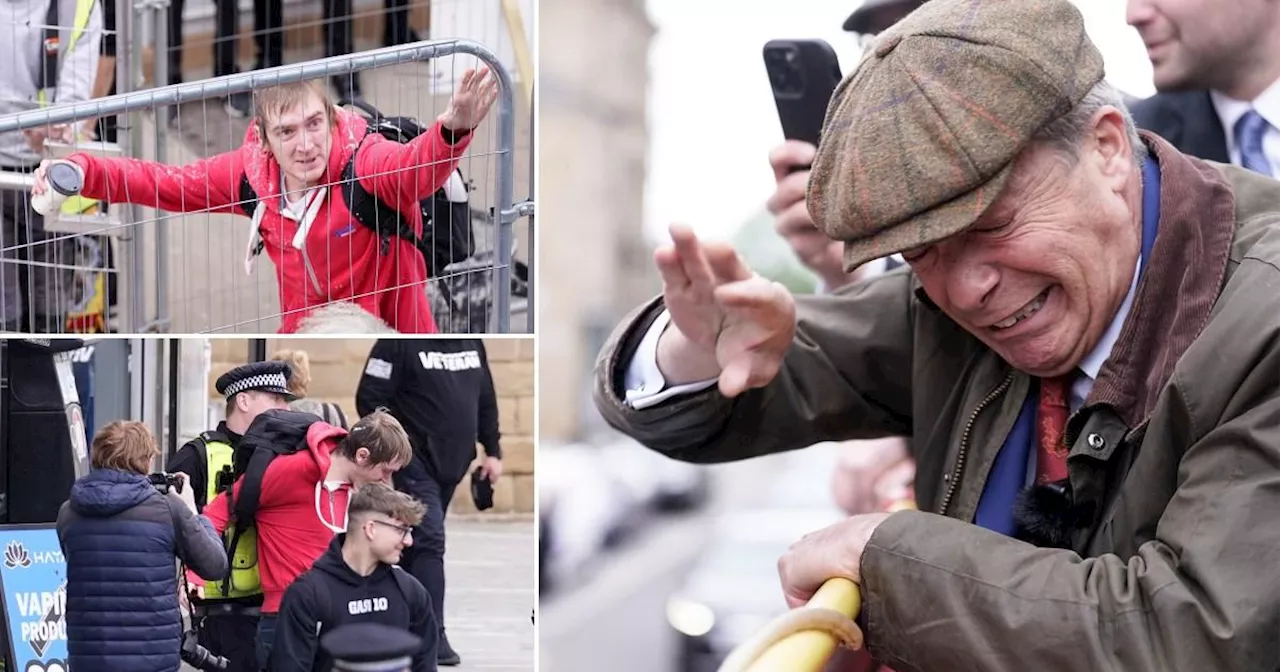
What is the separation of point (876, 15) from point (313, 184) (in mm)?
976

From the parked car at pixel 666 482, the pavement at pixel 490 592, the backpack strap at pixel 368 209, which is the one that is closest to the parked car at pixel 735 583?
the parked car at pixel 666 482

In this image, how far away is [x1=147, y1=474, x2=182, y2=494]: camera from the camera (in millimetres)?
2656

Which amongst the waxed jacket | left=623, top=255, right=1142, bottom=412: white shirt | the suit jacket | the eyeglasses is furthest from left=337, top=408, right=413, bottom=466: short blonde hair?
the suit jacket

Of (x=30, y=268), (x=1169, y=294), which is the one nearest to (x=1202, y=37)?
(x=1169, y=294)

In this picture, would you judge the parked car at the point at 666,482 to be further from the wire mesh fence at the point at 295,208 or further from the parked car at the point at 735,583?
the wire mesh fence at the point at 295,208

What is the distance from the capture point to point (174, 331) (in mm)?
2598

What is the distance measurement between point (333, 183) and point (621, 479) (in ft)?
7.77

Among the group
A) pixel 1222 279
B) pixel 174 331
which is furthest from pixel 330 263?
pixel 1222 279

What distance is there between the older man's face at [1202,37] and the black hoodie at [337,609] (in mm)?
1503

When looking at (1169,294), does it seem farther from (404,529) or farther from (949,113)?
(404,529)

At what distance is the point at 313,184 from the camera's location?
2.46m

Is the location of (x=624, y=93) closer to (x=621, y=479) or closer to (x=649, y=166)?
(x=649, y=166)

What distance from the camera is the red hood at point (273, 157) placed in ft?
8.04

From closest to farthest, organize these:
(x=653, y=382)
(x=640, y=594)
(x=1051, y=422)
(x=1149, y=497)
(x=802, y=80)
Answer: (x=1149, y=497) < (x=1051, y=422) < (x=653, y=382) < (x=802, y=80) < (x=640, y=594)
